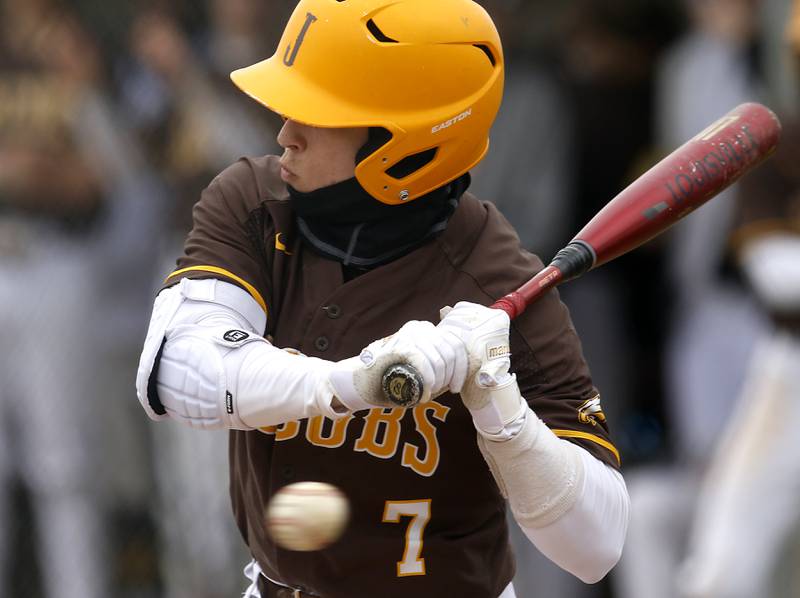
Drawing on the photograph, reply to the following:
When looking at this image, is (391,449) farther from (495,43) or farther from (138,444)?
(138,444)

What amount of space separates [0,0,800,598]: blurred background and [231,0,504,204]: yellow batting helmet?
280cm

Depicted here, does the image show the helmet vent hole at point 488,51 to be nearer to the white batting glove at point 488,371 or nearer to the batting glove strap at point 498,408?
the white batting glove at point 488,371

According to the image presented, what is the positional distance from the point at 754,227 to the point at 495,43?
111 inches

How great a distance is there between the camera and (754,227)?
5.52 metres

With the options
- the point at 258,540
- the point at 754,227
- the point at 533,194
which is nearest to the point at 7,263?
the point at 533,194

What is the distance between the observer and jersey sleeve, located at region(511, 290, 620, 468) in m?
2.78

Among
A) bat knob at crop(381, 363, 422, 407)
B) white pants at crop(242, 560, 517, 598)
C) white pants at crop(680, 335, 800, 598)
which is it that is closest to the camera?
bat knob at crop(381, 363, 422, 407)

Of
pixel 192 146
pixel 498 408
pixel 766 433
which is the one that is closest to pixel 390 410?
pixel 498 408

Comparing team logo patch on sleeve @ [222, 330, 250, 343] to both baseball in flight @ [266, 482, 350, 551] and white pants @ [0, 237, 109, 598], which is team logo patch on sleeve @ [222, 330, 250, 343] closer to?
baseball in flight @ [266, 482, 350, 551]

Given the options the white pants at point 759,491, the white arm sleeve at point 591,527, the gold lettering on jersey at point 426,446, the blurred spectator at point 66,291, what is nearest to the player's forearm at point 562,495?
the white arm sleeve at point 591,527

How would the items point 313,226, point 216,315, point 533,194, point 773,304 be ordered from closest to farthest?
1. point 216,315
2. point 313,226
3. point 773,304
4. point 533,194

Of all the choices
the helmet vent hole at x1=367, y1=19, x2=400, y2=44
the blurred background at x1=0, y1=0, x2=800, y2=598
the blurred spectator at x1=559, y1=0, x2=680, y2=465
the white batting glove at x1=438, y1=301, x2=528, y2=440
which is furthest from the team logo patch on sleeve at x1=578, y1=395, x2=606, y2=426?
the blurred spectator at x1=559, y1=0, x2=680, y2=465

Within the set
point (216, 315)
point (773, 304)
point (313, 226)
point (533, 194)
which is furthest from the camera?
→ point (533, 194)

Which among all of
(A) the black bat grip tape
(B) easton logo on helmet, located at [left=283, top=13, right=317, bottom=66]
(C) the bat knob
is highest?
(B) easton logo on helmet, located at [left=283, top=13, right=317, bottom=66]
